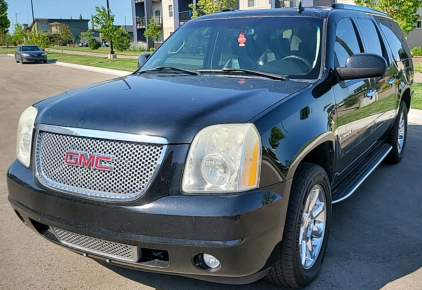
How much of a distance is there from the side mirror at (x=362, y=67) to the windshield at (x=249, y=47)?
0.76 ft

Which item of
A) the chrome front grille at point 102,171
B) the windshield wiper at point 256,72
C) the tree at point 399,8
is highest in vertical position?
the tree at point 399,8

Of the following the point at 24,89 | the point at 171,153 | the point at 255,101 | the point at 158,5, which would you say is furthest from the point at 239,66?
the point at 158,5

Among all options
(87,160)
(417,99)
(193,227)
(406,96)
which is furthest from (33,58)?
(193,227)

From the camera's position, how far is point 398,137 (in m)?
6.00

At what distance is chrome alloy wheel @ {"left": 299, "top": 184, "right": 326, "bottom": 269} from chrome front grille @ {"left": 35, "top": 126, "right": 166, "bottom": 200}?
3.52 ft

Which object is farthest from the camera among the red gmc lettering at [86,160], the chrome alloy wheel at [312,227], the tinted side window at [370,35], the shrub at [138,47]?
the shrub at [138,47]

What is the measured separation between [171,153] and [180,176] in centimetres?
13

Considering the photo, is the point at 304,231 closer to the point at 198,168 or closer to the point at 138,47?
the point at 198,168

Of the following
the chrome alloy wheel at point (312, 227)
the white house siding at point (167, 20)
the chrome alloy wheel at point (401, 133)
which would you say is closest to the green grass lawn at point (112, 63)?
the white house siding at point (167, 20)

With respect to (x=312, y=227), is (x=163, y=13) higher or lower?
higher

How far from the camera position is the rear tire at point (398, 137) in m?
5.76

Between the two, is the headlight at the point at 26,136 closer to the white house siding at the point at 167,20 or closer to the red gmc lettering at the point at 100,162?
the red gmc lettering at the point at 100,162

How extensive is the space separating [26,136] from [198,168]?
1345mm

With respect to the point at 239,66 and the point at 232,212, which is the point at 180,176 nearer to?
the point at 232,212
